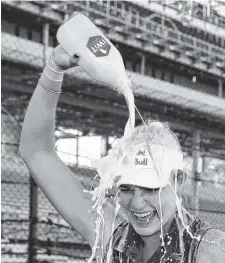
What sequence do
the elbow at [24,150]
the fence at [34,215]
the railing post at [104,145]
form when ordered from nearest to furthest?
the elbow at [24,150], the fence at [34,215], the railing post at [104,145]

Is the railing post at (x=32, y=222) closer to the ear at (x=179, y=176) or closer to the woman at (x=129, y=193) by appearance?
the woman at (x=129, y=193)

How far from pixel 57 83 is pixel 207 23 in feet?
34.2

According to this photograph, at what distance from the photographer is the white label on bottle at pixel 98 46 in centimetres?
135

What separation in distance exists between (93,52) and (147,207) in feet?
1.09

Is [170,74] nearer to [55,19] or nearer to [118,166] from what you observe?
[55,19]

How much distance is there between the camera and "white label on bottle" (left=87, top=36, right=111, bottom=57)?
1.35 m

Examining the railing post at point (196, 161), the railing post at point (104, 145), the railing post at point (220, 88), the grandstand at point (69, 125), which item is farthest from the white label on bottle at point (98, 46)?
the railing post at point (220, 88)

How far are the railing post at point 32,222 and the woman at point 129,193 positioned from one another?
240 cm

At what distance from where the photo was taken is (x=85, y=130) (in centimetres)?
474

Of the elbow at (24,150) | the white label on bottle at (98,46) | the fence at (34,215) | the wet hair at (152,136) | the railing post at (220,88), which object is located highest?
the railing post at (220,88)

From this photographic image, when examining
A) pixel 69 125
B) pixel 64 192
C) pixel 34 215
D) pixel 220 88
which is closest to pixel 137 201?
pixel 64 192

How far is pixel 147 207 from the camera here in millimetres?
1298

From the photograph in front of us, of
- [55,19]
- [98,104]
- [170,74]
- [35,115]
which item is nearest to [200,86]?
[170,74]

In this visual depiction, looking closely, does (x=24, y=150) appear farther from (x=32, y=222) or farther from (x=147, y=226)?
(x=32, y=222)
